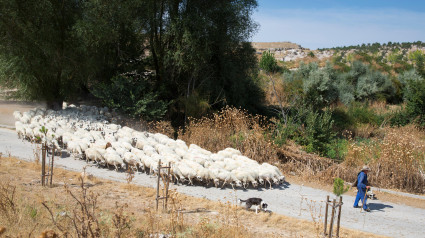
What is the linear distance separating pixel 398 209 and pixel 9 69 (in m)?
14.9

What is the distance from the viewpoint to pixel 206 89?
17938 mm

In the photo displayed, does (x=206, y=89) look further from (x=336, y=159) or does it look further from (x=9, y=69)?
(x=9, y=69)

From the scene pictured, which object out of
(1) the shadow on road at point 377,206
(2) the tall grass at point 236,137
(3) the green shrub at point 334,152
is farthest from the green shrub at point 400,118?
(1) the shadow on road at point 377,206

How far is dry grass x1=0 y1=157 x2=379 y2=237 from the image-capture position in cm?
619

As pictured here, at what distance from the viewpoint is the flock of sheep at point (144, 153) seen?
33.0ft

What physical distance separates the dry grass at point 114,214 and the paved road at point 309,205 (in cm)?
48

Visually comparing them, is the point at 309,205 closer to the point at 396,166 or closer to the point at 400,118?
the point at 396,166

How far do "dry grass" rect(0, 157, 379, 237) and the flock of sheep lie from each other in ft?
3.05

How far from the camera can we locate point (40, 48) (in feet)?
50.1

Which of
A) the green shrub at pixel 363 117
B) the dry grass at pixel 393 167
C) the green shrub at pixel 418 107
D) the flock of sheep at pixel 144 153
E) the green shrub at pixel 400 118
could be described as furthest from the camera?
the green shrub at pixel 400 118

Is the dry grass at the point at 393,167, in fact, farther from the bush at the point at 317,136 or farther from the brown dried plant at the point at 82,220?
the brown dried plant at the point at 82,220

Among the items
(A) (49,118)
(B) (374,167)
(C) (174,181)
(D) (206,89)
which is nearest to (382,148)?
(B) (374,167)

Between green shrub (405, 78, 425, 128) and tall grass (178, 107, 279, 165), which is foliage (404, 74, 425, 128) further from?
tall grass (178, 107, 279, 165)

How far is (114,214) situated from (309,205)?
4730 mm
